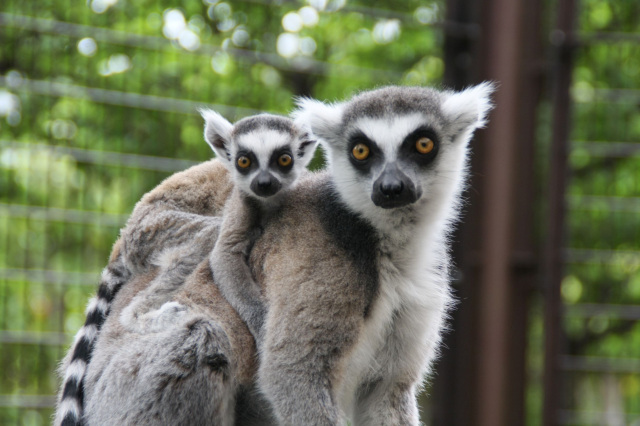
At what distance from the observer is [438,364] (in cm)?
566

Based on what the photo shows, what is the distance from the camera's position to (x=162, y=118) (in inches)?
241

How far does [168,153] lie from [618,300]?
392 cm

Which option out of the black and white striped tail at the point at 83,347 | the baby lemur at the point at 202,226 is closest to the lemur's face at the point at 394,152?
the baby lemur at the point at 202,226

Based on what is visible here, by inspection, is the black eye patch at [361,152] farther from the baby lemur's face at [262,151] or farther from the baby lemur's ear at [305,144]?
the baby lemur's ear at [305,144]

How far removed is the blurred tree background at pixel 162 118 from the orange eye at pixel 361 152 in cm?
264

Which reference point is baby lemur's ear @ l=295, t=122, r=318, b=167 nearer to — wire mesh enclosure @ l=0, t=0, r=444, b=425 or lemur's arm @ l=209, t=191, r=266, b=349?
lemur's arm @ l=209, t=191, r=266, b=349

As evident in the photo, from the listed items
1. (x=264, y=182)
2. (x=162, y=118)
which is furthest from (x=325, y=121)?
(x=162, y=118)

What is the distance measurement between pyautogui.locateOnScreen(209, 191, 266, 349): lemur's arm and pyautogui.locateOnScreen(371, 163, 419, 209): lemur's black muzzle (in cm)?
58

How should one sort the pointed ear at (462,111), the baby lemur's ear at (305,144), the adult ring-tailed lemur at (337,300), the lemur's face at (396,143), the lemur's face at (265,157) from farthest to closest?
the baby lemur's ear at (305,144)
the lemur's face at (265,157)
the pointed ear at (462,111)
the lemur's face at (396,143)
the adult ring-tailed lemur at (337,300)

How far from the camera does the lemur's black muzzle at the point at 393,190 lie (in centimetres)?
276

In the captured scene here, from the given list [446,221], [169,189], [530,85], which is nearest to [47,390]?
[169,189]

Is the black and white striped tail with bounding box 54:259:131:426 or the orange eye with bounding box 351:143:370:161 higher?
the orange eye with bounding box 351:143:370:161

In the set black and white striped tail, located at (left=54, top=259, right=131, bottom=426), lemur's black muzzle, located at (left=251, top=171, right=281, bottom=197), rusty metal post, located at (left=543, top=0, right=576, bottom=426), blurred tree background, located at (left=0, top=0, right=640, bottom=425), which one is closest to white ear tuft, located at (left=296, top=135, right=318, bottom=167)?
lemur's black muzzle, located at (left=251, top=171, right=281, bottom=197)

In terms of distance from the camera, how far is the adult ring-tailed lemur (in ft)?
8.91
